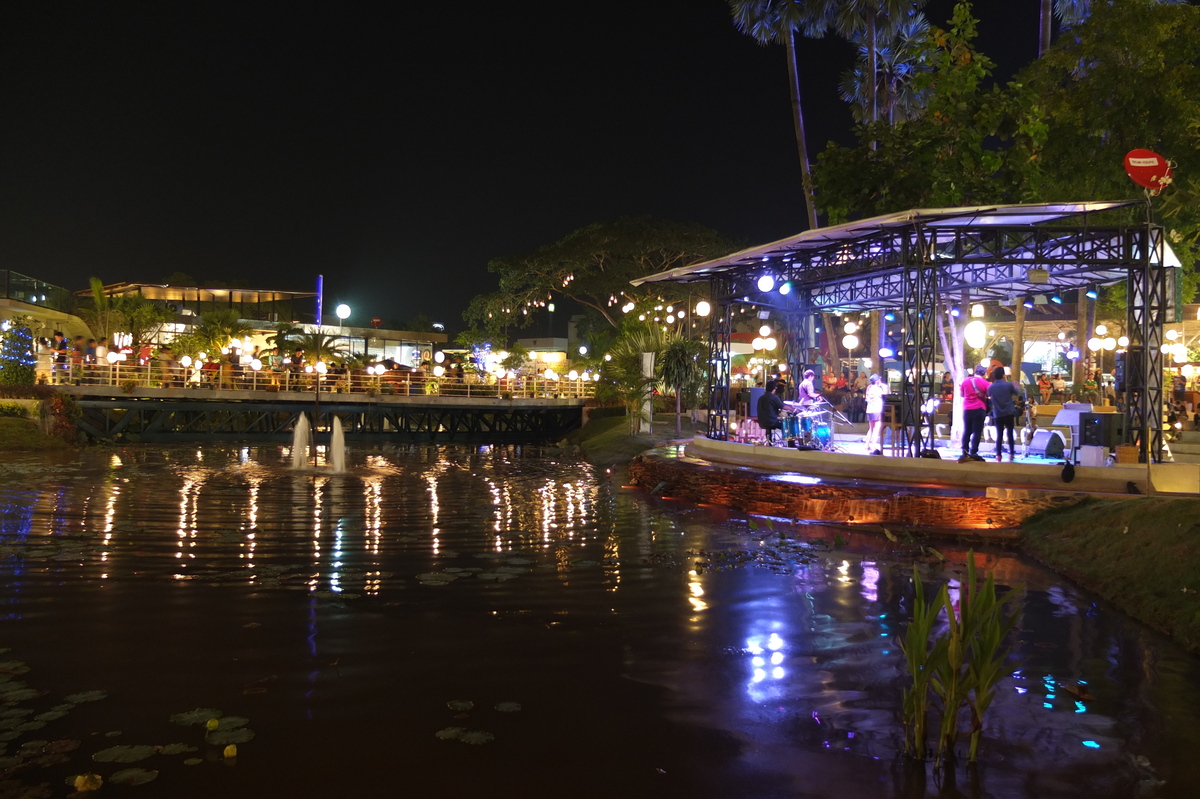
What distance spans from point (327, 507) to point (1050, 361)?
3348cm

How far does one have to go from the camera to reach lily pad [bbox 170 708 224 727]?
16.2 feet

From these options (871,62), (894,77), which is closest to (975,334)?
(871,62)

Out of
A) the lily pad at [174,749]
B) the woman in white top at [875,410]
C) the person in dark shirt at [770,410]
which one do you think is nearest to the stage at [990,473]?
the person in dark shirt at [770,410]

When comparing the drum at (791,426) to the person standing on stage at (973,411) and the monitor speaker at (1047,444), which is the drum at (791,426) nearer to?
the person standing on stage at (973,411)

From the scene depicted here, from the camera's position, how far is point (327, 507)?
13.8 m

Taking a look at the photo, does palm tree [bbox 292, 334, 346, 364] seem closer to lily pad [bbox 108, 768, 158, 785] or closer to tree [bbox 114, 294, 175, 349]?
tree [bbox 114, 294, 175, 349]

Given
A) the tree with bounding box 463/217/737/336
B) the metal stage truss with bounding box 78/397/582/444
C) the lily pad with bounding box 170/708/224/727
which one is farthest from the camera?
the tree with bounding box 463/217/737/336

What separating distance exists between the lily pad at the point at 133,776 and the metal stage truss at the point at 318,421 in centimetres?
2337

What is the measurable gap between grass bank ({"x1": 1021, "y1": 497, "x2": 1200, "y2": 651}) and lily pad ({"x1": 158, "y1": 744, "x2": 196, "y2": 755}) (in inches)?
281

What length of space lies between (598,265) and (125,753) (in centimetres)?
4434

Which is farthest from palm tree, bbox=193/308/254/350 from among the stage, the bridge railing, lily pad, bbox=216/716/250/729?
lily pad, bbox=216/716/250/729

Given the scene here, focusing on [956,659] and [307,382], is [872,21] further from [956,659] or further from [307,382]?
[956,659]

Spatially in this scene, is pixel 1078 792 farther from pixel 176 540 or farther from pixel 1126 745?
pixel 176 540

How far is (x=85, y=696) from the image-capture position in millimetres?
5289
